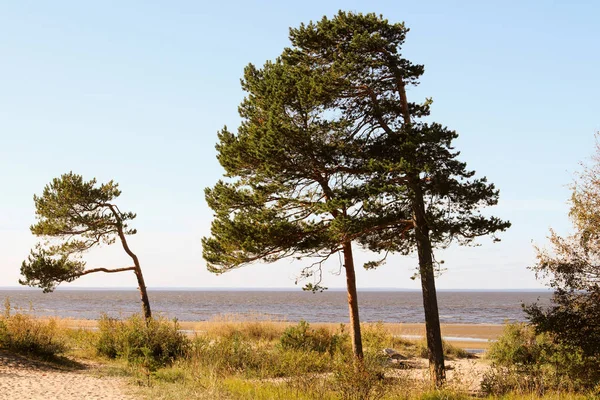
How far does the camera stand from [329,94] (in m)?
15.9

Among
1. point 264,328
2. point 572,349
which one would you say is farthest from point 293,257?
point 264,328

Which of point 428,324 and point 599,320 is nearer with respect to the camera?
point 599,320

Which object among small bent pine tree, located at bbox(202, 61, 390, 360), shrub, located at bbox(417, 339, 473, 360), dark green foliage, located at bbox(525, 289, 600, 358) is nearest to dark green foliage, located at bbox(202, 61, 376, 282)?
small bent pine tree, located at bbox(202, 61, 390, 360)

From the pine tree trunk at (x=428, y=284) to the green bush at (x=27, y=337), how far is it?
39.3ft

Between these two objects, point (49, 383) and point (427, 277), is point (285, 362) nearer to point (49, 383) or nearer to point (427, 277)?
point (427, 277)

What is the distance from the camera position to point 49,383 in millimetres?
14398

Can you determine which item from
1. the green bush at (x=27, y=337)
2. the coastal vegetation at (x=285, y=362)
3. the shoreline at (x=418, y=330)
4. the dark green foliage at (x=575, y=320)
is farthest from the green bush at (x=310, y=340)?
the dark green foliage at (x=575, y=320)

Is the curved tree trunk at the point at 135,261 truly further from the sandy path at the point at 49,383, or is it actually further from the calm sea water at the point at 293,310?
the sandy path at the point at 49,383

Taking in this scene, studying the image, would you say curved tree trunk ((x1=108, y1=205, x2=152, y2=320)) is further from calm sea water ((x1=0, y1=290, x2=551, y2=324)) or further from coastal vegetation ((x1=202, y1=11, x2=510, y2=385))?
coastal vegetation ((x1=202, y1=11, x2=510, y2=385))

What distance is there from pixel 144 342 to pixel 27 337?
3.69m

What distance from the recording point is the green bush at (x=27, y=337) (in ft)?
61.3

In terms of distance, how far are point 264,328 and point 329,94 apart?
14619mm

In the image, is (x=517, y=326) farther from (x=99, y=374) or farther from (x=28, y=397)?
(x=28, y=397)

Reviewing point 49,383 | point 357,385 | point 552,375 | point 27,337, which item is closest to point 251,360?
point 49,383
